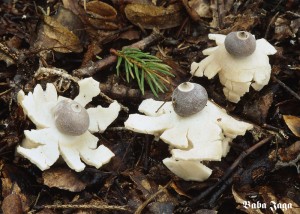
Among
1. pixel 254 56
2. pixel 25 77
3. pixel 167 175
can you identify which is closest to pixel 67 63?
pixel 25 77

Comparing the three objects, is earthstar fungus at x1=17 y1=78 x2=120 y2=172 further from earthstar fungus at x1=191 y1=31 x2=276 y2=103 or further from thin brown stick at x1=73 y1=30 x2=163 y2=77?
earthstar fungus at x1=191 y1=31 x2=276 y2=103

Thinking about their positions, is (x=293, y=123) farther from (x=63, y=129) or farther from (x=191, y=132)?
(x=63, y=129)

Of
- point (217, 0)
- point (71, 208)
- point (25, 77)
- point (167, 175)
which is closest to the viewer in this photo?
point (71, 208)

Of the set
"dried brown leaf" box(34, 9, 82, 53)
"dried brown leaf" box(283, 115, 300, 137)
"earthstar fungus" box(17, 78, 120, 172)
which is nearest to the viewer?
"earthstar fungus" box(17, 78, 120, 172)

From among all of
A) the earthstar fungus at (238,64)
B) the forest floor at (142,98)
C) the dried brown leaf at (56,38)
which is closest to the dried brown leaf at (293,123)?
the forest floor at (142,98)

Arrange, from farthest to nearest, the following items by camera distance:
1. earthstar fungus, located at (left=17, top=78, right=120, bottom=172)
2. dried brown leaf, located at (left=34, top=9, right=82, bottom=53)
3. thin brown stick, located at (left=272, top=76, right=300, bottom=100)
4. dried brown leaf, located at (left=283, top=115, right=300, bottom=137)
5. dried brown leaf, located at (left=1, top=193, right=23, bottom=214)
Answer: dried brown leaf, located at (left=34, top=9, right=82, bottom=53)
thin brown stick, located at (left=272, top=76, right=300, bottom=100)
dried brown leaf, located at (left=283, top=115, right=300, bottom=137)
earthstar fungus, located at (left=17, top=78, right=120, bottom=172)
dried brown leaf, located at (left=1, top=193, right=23, bottom=214)

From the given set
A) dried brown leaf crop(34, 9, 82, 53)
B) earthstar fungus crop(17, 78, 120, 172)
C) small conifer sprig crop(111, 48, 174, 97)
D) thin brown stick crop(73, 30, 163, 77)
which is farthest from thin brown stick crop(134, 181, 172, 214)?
dried brown leaf crop(34, 9, 82, 53)

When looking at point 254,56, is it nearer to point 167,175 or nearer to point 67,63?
point 167,175
